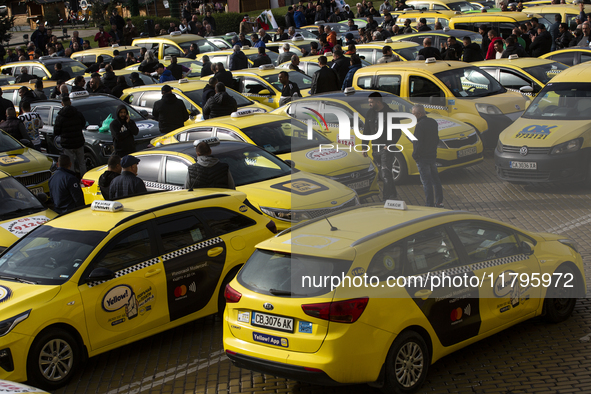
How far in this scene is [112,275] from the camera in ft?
22.1

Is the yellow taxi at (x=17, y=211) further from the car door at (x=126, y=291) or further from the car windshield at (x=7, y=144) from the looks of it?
the car windshield at (x=7, y=144)

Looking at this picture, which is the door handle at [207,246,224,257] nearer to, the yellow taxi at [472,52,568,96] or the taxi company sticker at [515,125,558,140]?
the taxi company sticker at [515,125,558,140]

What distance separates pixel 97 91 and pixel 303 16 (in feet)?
48.4

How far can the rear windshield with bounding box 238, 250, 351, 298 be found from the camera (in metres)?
5.52

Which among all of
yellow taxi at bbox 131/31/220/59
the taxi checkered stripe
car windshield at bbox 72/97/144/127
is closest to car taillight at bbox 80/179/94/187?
car windshield at bbox 72/97/144/127

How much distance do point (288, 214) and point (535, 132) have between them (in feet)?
17.6

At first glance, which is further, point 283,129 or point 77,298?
point 283,129

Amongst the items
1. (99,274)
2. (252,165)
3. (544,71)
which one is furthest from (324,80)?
(99,274)

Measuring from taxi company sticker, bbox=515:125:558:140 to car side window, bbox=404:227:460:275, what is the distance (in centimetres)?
654

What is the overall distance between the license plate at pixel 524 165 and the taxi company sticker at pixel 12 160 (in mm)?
8783

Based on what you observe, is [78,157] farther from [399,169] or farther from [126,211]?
[126,211]

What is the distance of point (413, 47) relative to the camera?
2006cm

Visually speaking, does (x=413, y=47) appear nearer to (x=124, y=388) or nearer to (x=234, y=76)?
(x=234, y=76)

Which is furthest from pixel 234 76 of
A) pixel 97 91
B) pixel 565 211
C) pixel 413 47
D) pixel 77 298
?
pixel 77 298
